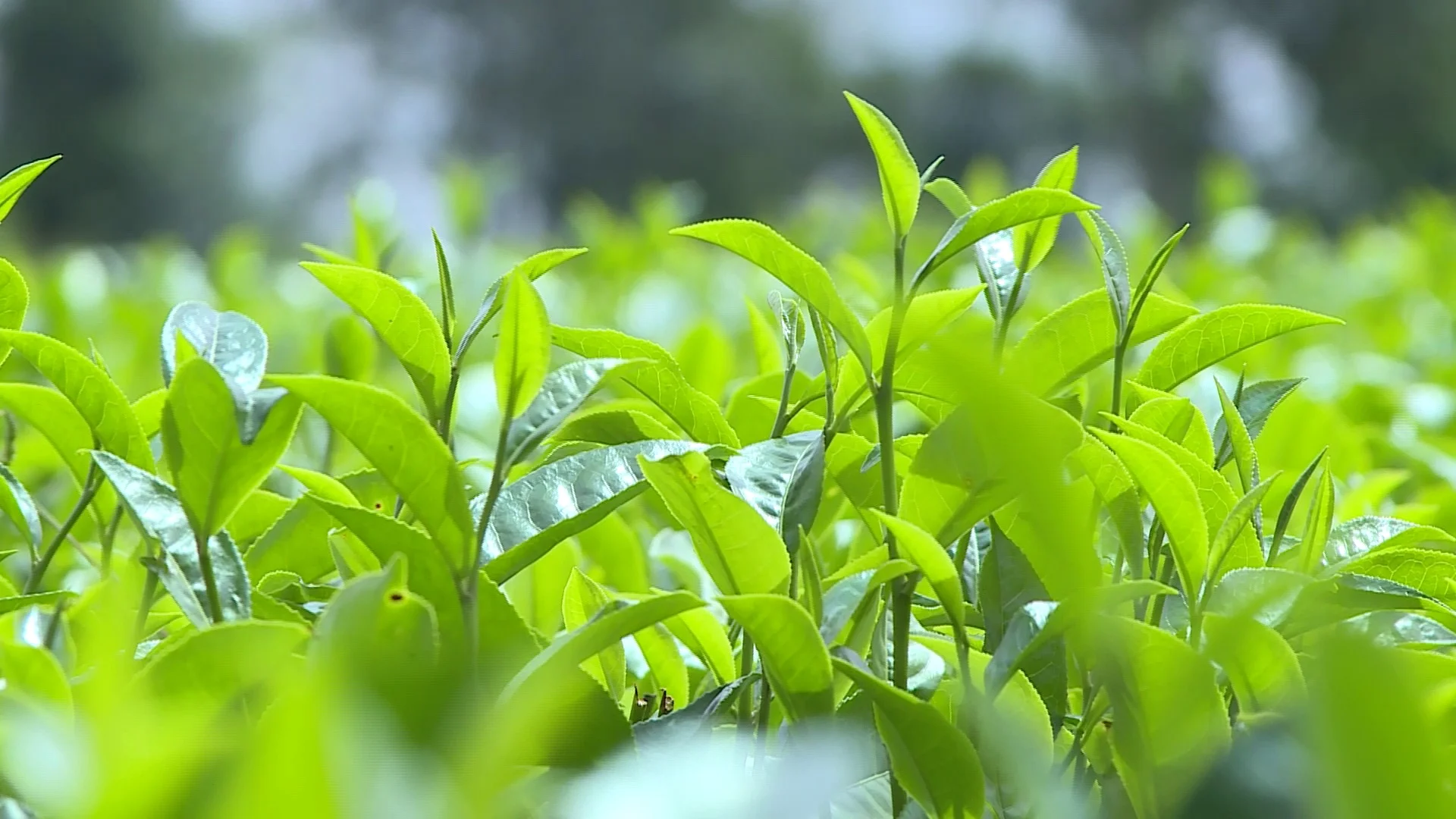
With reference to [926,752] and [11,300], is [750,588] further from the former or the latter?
[11,300]

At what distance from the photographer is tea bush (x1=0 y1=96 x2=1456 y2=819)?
0.89ft

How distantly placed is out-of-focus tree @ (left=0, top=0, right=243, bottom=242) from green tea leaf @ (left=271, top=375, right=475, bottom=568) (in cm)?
2177

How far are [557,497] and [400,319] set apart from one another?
0.28 ft

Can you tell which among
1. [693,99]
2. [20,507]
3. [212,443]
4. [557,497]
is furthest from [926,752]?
[693,99]

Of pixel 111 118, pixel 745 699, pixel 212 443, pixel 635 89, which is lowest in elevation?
pixel 111 118

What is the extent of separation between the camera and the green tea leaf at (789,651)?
387 millimetres

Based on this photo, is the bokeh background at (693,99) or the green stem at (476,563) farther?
the bokeh background at (693,99)

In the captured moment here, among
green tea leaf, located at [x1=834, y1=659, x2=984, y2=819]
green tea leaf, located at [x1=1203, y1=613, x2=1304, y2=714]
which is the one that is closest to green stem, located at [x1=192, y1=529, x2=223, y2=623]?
green tea leaf, located at [x1=834, y1=659, x2=984, y2=819]

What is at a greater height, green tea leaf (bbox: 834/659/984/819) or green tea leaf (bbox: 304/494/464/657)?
green tea leaf (bbox: 304/494/464/657)

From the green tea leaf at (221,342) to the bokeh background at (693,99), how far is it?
684 inches

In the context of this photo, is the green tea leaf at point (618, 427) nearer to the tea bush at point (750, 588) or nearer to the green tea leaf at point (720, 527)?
the tea bush at point (750, 588)

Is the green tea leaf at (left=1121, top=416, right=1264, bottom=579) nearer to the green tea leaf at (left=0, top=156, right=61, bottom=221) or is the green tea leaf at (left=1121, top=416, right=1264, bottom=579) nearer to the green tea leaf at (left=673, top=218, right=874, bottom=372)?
the green tea leaf at (left=673, top=218, right=874, bottom=372)

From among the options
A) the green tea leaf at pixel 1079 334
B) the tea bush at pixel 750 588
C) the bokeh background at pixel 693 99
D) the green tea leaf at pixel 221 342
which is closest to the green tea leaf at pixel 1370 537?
the tea bush at pixel 750 588

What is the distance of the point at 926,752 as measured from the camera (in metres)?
0.41
